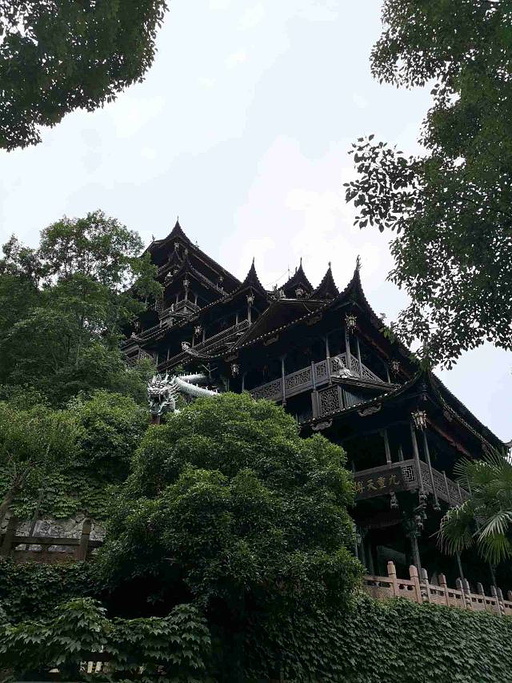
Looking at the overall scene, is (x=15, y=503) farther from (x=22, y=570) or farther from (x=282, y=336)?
(x=282, y=336)

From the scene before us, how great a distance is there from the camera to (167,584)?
30.3 feet

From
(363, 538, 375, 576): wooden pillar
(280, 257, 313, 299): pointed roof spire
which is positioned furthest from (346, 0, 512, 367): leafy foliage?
(280, 257, 313, 299): pointed roof spire

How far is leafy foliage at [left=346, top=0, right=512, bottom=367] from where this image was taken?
22.6 feet

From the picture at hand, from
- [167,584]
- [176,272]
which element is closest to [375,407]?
[167,584]

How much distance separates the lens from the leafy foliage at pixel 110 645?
6949 millimetres

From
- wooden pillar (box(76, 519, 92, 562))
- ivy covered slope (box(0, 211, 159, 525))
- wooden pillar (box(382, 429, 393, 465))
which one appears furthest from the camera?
wooden pillar (box(382, 429, 393, 465))

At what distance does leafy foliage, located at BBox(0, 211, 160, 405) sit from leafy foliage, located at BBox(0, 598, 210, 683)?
1162 cm

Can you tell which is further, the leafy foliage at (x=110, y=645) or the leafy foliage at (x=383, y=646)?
the leafy foliage at (x=383, y=646)

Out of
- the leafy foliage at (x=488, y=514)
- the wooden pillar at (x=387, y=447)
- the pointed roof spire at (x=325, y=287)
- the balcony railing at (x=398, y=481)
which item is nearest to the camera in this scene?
the leafy foliage at (x=488, y=514)

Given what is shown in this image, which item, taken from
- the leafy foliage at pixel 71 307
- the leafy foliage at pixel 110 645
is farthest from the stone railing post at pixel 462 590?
the leafy foliage at pixel 71 307

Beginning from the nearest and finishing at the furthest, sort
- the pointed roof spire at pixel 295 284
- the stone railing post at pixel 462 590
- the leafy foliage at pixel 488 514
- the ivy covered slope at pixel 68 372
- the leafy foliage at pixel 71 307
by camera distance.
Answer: the leafy foliage at pixel 488 514
the ivy covered slope at pixel 68 372
the stone railing post at pixel 462 590
the leafy foliage at pixel 71 307
the pointed roof spire at pixel 295 284

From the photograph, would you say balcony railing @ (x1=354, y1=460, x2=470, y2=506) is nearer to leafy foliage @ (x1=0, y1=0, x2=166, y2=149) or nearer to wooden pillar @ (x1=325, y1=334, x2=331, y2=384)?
wooden pillar @ (x1=325, y1=334, x2=331, y2=384)

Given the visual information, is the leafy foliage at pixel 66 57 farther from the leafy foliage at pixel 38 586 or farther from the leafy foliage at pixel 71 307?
the leafy foliage at pixel 71 307

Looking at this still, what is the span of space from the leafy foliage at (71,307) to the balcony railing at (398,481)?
8.41m
